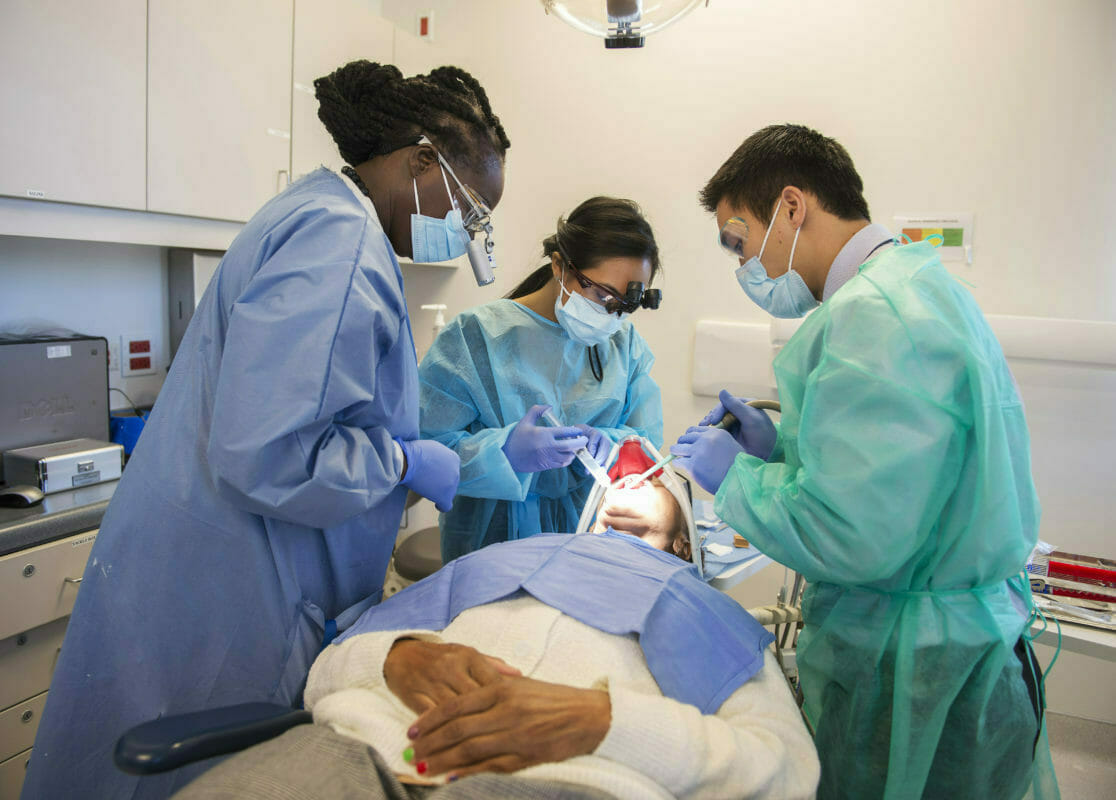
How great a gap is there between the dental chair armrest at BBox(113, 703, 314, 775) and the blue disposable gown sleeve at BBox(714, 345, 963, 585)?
76cm

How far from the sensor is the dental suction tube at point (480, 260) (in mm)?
1476

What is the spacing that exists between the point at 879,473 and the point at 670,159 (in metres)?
2.20

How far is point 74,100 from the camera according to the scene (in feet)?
6.22

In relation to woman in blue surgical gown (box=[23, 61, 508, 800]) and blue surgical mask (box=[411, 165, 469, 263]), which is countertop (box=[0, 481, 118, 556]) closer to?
woman in blue surgical gown (box=[23, 61, 508, 800])

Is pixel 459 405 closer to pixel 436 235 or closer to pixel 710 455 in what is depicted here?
pixel 436 235

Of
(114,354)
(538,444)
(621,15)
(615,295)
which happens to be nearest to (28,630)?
(114,354)

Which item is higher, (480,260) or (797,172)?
(797,172)

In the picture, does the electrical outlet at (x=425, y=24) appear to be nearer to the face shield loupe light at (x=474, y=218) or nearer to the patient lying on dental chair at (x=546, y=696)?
the face shield loupe light at (x=474, y=218)

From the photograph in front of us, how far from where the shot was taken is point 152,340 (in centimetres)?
263

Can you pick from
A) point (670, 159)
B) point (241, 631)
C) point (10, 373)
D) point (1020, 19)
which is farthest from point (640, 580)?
point (1020, 19)

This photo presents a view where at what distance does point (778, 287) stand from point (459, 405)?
82 centimetres

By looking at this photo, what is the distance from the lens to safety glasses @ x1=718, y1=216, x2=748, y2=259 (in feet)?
4.56

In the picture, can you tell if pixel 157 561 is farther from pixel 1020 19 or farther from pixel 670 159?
pixel 1020 19

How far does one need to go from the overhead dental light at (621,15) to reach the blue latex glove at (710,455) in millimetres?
930
